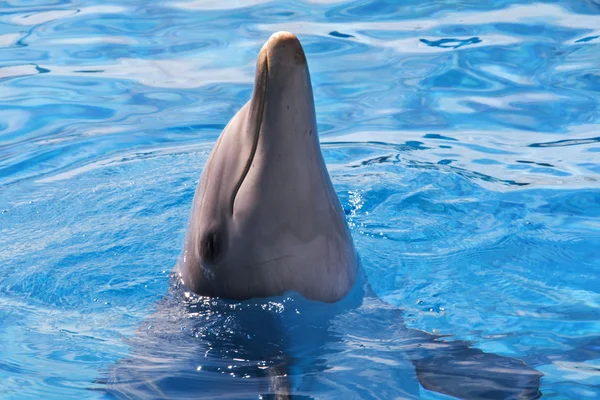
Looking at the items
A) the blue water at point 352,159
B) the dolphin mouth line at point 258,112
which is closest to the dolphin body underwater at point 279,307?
the dolphin mouth line at point 258,112

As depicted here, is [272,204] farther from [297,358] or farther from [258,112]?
[297,358]

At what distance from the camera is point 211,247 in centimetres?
498

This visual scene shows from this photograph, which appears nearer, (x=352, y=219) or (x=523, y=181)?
(x=352, y=219)

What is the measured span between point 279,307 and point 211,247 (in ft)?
1.57

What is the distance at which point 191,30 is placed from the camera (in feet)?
42.5

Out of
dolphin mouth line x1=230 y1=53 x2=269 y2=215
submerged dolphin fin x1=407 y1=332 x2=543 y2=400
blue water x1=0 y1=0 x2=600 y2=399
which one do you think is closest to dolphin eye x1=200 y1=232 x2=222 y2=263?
dolphin mouth line x1=230 y1=53 x2=269 y2=215

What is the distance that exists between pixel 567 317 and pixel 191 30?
8404 millimetres

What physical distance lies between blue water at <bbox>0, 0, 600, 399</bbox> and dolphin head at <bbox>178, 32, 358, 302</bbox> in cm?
47

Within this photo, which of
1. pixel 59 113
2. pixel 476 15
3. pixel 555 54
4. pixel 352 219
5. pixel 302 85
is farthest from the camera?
pixel 476 15

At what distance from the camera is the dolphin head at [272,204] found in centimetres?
460

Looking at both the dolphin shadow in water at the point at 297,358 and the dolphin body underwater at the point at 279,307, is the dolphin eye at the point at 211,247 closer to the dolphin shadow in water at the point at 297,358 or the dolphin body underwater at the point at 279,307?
the dolphin body underwater at the point at 279,307

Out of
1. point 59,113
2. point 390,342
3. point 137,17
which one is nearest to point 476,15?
point 137,17

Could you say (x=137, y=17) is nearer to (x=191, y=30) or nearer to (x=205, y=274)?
(x=191, y=30)

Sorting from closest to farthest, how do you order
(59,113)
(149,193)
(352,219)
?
(352,219), (149,193), (59,113)
